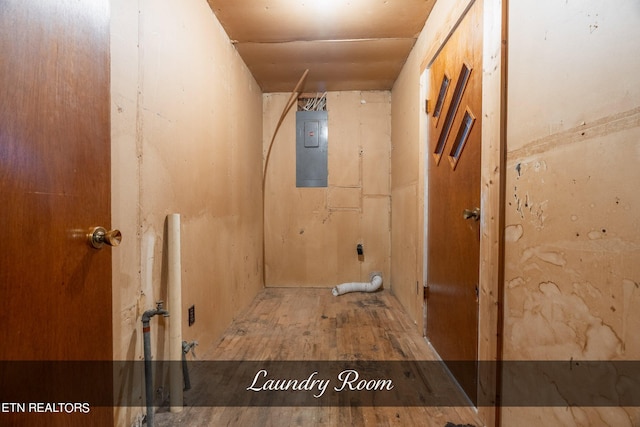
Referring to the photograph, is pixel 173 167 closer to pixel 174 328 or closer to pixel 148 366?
pixel 174 328

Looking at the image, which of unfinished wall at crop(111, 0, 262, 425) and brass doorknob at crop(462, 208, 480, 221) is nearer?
unfinished wall at crop(111, 0, 262, 425)

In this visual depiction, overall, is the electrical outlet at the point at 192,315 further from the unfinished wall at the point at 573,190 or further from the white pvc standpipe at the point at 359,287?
the white pvc standpipe at the point at 359,287

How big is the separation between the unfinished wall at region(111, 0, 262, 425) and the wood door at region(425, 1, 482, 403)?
156 cm

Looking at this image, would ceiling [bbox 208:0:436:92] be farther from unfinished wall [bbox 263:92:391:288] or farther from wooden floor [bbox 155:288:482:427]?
wooden floor [bbox 155:288:482:427]

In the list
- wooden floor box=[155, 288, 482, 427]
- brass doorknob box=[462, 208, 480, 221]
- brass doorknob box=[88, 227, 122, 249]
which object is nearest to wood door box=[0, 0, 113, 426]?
brass doorknob box=[88, 227, 122, 249]

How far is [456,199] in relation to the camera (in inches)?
66.8

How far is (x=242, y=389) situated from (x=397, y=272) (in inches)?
81.8

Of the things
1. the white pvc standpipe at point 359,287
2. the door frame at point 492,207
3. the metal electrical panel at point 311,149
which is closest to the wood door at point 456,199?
the door frame at point 492,207

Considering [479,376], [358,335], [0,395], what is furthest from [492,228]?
Answer: [0,395]

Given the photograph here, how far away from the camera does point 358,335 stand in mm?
2295

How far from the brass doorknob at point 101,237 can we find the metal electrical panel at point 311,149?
280 centimetres

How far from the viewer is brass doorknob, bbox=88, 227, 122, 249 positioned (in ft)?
2.98

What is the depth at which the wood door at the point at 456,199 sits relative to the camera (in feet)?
4.84

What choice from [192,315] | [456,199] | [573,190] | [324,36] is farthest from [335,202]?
[573,190]
